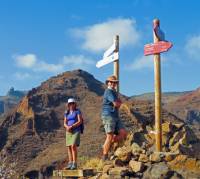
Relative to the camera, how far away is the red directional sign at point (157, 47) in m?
11.9

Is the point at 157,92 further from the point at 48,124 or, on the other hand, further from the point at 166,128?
the point at 48,124

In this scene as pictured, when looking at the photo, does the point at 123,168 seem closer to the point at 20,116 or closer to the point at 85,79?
the point at 20,116

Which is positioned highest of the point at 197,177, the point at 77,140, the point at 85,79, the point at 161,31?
the point at 85,79

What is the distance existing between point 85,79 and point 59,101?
872cm

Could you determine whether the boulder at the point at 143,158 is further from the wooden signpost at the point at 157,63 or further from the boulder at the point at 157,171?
the wooden signpost at the point at 157,63

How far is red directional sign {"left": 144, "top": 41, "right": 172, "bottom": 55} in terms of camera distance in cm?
1194

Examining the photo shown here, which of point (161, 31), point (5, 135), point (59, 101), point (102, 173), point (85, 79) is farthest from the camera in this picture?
point (85, 79)

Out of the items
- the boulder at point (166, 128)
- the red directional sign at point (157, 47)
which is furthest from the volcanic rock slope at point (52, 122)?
the red directional sign at point (157, 47)

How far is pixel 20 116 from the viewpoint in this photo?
2464 inches

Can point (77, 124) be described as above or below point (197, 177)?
above

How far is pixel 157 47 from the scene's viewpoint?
39.9ft

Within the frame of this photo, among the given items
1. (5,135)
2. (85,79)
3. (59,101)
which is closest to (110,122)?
(5,135)

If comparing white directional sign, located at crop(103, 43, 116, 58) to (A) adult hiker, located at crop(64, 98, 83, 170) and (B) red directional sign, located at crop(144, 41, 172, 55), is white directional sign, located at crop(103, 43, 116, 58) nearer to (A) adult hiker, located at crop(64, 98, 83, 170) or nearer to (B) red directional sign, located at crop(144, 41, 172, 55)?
(B) red directional sign, located at crop(144, 41, 172, 55)

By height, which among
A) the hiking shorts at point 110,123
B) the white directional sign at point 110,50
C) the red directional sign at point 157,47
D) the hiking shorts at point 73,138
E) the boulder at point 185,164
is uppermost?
the white directional sign at point 110,50
